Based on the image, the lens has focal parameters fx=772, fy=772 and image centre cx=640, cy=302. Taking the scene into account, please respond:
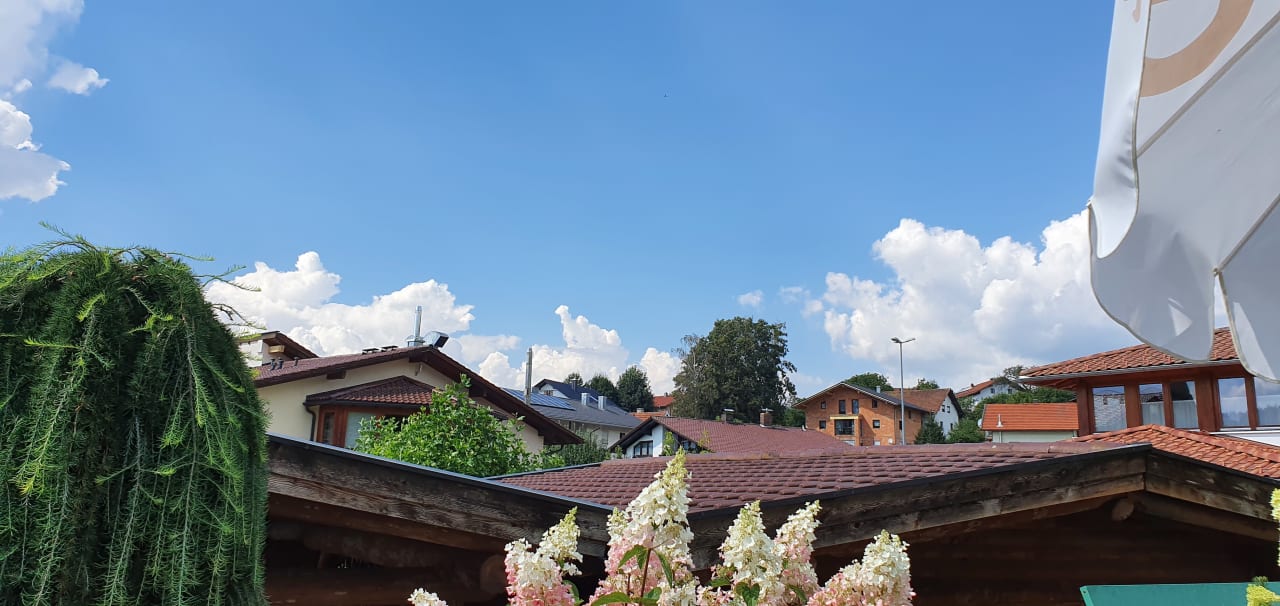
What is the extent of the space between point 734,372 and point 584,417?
57.1 ft

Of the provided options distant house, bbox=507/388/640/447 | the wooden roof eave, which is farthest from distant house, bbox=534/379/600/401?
the wooden roof eave

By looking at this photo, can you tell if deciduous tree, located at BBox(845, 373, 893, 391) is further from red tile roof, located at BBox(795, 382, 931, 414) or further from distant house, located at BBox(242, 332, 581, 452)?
distant house, located at BBox(242, 332, 581, 452)

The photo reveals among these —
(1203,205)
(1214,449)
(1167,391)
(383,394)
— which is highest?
(1167,391)

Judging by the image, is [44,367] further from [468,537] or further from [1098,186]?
[1098,186]

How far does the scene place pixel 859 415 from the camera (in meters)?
60.2

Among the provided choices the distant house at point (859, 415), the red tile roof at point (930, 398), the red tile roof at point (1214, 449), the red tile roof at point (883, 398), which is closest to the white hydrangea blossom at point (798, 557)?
the red tile roof at point (1214, 449)

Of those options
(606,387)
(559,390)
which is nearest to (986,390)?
(606,387)

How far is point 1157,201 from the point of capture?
276cm

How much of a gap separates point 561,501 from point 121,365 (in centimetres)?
186

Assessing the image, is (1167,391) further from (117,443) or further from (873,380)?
(873,380)

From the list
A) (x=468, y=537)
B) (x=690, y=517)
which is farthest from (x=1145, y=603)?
(x=468, y=537)

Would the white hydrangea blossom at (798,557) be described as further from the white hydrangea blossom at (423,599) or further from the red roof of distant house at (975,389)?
the red roof of distant house at (975,389)

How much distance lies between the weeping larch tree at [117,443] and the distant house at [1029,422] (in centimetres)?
5250

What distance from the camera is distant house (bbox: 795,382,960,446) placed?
5881 cm
